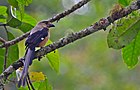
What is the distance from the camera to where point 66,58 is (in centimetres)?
660

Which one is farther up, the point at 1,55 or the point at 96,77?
the point at 96,77

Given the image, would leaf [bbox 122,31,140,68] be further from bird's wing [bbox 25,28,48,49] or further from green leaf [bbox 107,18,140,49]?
bird's wing [bbox 25,28,48,49]

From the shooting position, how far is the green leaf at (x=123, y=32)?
1.68 m

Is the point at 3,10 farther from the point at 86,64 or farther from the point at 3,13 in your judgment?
the point at 86,64

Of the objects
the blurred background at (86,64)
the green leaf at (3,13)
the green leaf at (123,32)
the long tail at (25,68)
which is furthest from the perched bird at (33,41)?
the blurred background at (86,64)

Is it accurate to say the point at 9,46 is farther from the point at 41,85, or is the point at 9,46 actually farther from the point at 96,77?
the point at 96,77

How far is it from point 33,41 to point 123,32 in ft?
1.61

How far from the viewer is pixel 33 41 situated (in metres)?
2.05

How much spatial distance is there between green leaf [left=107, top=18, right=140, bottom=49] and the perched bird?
12.1 inches

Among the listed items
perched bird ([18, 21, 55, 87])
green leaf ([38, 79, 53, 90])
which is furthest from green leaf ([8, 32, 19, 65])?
green leaf ([38, 79, 53, 90])

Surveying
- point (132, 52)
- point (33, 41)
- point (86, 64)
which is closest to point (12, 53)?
point (33, 41)

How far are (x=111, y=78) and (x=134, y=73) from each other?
33cm

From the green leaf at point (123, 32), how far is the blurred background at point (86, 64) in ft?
13.6

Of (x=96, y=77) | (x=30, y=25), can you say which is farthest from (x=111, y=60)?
(x=30, y=25)
